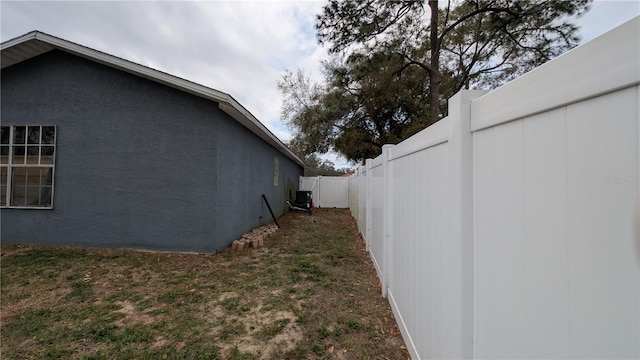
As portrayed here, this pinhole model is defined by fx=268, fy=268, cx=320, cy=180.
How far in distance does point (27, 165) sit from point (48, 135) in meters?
0.79

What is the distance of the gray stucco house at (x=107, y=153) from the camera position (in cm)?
540

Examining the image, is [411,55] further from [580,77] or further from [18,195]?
[18,195]

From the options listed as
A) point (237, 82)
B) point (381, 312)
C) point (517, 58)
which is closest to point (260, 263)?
point (381, 312)

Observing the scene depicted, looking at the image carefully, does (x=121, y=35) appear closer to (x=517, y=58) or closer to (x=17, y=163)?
(x=17, y=163)

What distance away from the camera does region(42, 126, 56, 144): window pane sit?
5699 mm

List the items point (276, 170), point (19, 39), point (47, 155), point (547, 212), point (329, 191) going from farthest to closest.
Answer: point (329, 191) → point (276, 170) → point (47, 155) → point (19, 39) → point (547, 212)

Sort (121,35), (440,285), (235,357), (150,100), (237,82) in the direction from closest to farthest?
(440,285) → (235,357) → (150,100) → (121,35) → (237,82)

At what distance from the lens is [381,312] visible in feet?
10.4

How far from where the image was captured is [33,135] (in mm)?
5785

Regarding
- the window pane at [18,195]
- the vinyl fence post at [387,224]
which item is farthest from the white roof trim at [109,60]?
the vinyl fence post at [387,224]

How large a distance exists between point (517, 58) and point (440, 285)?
39.1 ft

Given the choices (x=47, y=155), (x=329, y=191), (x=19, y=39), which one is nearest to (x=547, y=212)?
(x=47, y=155)

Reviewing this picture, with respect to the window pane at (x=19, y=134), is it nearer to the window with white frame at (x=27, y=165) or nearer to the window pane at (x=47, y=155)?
the window with white frame at (x=27, y=165)

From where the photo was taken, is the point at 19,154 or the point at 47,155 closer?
the point at 47,155
